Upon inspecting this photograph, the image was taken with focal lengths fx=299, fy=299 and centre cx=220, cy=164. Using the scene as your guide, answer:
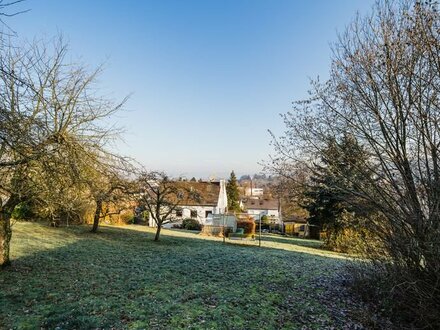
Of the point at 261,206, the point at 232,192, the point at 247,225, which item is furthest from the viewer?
the point at 261,206

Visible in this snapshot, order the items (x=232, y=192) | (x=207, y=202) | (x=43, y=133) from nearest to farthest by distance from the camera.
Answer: (x=43, y=133) < (x=207, y=202) < (x=232, y=192)

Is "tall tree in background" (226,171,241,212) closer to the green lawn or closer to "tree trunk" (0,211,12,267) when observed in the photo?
the green lawn

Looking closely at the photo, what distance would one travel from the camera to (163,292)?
251 inches

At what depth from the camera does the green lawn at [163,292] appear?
5.04 metres

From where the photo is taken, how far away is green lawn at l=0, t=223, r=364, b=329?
504 centimetres

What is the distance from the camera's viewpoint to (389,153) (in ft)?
17.1

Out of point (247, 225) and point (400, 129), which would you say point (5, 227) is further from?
point (247, 225)

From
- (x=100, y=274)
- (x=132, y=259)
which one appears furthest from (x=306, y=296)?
(x=132, y=259)

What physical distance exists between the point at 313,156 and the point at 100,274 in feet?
20.2

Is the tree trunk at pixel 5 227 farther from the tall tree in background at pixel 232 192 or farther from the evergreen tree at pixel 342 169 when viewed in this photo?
the tall tree in background at pixel 232 192

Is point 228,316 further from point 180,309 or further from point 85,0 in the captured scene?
point 85,0

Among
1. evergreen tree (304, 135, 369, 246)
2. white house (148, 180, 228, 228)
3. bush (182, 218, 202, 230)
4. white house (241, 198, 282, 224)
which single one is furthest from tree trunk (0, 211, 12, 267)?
white house (241, 198, 282, 224)

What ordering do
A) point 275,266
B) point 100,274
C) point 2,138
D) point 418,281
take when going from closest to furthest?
point 2,138, point 418,281, point 100,274, point 275,266

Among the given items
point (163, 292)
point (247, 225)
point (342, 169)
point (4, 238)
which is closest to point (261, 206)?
point (247, 225)
